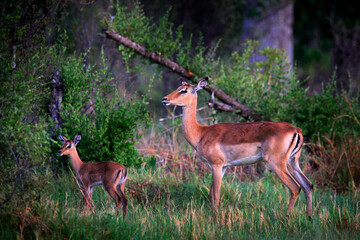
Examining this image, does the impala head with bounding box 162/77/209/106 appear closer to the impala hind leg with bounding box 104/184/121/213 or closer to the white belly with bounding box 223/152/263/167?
the white belly with bounding box 223/152/263/167

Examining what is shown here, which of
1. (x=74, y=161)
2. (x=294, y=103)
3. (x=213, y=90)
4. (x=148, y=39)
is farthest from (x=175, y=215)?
(x=294, y=103)

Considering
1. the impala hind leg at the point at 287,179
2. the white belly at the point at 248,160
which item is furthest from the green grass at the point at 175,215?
the white belly at the point at 248,160

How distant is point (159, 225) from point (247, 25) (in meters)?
11.2

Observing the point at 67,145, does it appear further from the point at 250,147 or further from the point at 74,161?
the point at 250,147

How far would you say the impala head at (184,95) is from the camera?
7076mm

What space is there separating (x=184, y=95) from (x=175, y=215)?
203 cm

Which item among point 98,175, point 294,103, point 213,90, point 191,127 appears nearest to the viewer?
A: point 98,175

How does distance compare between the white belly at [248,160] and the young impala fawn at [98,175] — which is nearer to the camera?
the young impala fawn at [98,175]

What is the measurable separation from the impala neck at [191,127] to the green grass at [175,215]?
0.78 metres

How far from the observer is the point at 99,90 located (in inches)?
292

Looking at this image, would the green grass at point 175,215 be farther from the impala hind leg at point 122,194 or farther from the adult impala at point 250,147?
the adult impala at point 250,147

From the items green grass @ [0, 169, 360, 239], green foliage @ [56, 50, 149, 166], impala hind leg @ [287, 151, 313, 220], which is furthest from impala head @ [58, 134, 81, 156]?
impala hind leg @ [287, 151, 313, 220]

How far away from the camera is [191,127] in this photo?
7117mm

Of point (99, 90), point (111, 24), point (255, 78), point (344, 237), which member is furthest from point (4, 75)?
point (255, 78)
